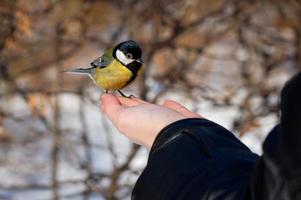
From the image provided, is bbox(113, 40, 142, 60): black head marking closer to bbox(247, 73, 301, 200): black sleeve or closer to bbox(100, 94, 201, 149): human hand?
bbox(100, 94, 201, 149): human hand

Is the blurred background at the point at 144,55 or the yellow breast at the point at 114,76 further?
the blurred background at the point at 144,55

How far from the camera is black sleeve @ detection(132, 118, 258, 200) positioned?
2.41 ft

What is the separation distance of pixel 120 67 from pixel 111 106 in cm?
43

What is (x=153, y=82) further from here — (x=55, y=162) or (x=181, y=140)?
(x=181, y=140)

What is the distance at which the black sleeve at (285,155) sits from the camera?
53 cm

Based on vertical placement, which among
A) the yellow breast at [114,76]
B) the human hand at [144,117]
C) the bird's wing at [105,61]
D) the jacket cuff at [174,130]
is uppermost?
the bird's wing at [105,61]

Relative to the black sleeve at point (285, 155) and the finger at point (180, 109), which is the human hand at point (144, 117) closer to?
the finger at point (180, 109)

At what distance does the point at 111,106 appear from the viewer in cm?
144

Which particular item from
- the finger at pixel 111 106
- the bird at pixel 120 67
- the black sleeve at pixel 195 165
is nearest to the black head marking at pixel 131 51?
the bird at pixel 120 67

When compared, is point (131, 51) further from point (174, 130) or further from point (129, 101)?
point (174, 130)

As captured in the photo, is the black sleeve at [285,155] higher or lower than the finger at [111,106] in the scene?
lower

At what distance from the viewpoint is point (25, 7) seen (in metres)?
3.02

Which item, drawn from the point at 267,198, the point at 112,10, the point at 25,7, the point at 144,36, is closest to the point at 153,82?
the point at 144,36

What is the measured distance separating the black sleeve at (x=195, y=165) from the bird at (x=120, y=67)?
2.88 feet
